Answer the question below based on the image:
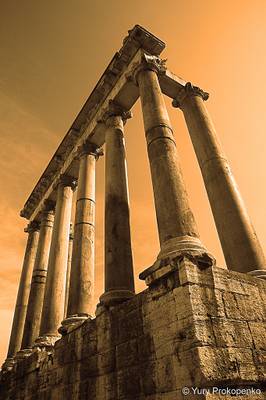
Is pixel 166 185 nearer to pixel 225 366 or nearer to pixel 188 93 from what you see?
pixel 225 366

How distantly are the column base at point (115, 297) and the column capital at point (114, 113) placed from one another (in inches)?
370

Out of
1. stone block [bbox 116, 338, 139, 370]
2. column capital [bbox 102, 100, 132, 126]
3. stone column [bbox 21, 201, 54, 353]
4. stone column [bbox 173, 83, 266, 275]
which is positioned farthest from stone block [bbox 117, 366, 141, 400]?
stone column [bbox 21, 201, 54, 353]

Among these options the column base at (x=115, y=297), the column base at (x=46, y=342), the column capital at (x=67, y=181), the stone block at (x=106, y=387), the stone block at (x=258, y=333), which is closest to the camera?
the stone block at (x=258, y=333)

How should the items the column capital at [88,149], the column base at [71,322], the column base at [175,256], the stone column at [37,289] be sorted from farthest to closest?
the column capital at [88,149] < the stone column at [37,289] < the column base at [71,322] < the column base at [175,256]

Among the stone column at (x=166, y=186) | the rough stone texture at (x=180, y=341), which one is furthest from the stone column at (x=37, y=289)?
the stone column at (x=166, y=186)

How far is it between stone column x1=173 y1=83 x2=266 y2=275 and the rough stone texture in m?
2.35

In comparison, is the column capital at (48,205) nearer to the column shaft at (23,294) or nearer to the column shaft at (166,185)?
the column shaft at (23,294)

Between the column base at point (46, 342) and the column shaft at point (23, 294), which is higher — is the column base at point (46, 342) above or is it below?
below

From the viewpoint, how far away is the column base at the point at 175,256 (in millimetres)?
7496

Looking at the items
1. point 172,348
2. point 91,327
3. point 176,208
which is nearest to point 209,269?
point 172,348

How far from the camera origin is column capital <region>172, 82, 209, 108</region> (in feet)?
53.0

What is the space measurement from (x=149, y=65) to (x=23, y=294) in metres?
19.0

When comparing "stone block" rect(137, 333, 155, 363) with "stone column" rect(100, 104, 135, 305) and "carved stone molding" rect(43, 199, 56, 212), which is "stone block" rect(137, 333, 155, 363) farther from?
"carved stone molding" rect(43, 199, 56, 212)

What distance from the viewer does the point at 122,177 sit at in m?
13.8
